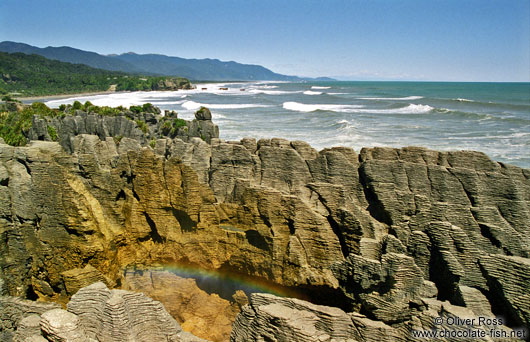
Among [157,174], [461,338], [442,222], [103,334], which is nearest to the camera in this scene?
[461,338]

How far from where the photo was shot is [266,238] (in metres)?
6.84

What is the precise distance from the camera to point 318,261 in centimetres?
651

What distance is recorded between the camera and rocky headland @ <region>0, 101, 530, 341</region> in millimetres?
5055

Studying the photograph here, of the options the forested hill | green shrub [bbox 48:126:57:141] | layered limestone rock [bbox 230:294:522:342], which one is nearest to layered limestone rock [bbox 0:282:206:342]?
layered limestone rock [bbox 230:294:522:342]

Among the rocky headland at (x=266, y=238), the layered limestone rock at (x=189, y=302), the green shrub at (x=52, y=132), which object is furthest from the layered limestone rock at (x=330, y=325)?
the green shrub at (x=52, y=132)

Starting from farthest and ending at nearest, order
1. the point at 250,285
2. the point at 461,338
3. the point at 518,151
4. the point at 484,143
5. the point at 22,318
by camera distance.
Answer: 1. the point at 484,143
2. the point at 518,151
3. the point at 250,285
4. the point at 22,318
5. the point at 461,338

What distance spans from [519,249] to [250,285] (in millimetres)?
4863

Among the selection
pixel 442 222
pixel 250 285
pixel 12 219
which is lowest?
pixel 250 285

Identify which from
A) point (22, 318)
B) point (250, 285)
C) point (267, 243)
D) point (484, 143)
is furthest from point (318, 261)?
point (484, 143)

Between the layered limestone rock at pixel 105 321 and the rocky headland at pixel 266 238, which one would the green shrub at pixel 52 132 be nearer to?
the rocky headland at pixel 266 238

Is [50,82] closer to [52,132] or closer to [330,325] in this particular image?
[52,132]

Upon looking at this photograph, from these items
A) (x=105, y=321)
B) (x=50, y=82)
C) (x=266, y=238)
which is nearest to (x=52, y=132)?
(x=105, y=321)

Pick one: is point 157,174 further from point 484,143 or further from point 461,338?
point 484,143

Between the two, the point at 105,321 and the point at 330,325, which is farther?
the point at 105,321
